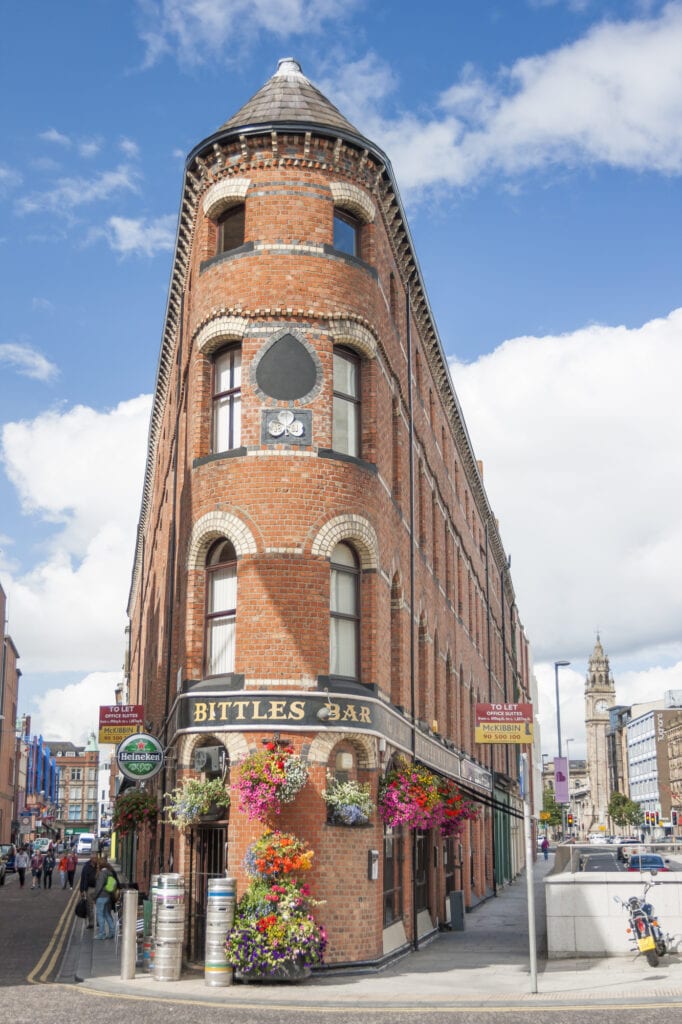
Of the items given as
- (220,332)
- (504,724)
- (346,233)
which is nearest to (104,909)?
(504,724)

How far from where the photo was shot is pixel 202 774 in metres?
19.0

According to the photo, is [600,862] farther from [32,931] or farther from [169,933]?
[32,931]

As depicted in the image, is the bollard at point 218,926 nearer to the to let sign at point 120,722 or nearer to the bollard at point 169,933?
the bollard at point 169,933

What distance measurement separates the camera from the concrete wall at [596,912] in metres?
20.1

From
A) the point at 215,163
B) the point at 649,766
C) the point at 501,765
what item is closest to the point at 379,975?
the point at 215,163

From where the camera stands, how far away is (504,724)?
2406 centimetres

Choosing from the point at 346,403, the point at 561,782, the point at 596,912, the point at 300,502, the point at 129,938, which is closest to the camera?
the point at 129,938

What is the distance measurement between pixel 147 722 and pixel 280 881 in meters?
17.3

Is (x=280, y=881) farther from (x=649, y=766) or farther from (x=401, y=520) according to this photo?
(x=649, y=766)

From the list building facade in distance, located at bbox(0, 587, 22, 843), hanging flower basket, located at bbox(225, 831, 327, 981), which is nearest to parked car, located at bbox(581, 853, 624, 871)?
hanging flower basket, located at bbox(225, 831, 327, 981)

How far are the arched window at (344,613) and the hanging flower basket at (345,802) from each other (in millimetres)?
2012

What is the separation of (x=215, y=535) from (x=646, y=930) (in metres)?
9.85

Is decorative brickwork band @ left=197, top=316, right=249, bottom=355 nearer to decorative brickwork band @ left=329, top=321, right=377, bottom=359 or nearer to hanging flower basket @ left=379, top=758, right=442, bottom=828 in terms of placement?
decorative brickwork band @ left=329, top=321, right=377, bottom=359

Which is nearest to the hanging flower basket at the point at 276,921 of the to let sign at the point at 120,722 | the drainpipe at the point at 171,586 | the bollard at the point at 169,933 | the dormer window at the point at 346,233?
the bollard at the point at 169,933
